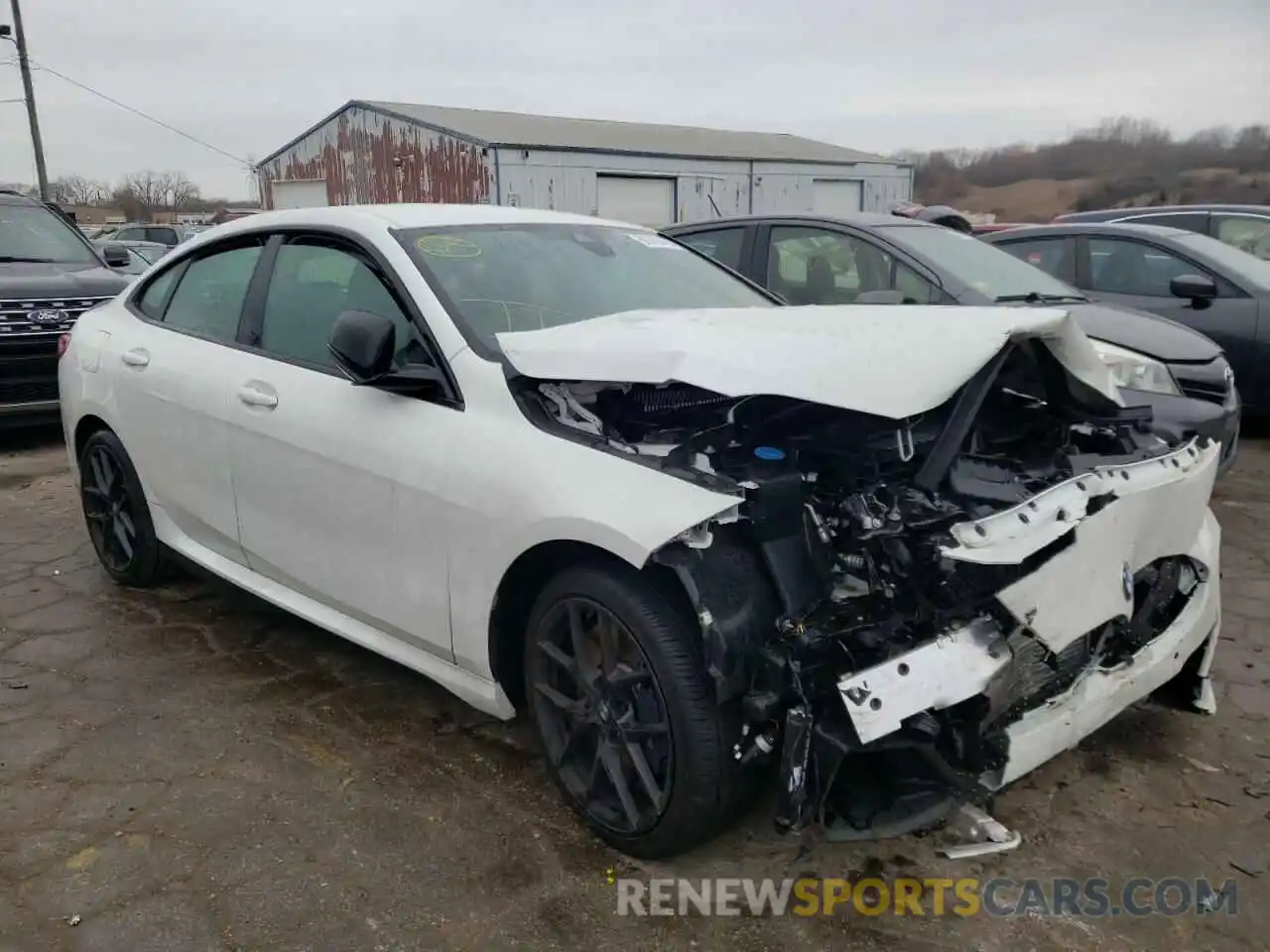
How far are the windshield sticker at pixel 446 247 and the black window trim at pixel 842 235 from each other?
9.15 ft

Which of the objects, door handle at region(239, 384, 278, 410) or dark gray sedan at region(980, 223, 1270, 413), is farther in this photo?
dark gray sedan at region(980, 223, 1270, 413)

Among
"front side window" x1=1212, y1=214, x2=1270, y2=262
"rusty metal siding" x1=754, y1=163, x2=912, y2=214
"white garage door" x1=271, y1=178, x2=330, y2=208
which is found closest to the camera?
"front side window" x1=1212, y1=214, x2=1270, y2=262

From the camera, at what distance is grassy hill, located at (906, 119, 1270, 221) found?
17.7m

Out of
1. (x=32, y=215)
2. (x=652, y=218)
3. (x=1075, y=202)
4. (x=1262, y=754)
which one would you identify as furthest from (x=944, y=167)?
(x=1262, y=754)

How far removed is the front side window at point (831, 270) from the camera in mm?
5301

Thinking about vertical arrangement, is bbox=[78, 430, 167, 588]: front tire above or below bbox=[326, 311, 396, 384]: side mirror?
below

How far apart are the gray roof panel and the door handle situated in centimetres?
1845

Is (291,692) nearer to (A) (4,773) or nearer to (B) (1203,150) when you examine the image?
(A) (4,773)

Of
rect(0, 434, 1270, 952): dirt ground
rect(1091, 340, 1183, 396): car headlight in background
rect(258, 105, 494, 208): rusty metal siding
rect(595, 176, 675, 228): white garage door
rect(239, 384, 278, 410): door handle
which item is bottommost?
rect(0, 434, 1270, 952): dirt ground

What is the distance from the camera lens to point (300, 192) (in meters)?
26.9

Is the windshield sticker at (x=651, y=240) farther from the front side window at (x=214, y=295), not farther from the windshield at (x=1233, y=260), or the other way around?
the windshield at (x=1233, y=260)

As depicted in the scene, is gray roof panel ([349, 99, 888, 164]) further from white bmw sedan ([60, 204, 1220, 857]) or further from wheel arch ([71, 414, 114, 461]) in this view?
white bmw sedan ([60, 204, 1220, 857])

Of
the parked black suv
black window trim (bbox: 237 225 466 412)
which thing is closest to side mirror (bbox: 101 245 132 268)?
the parked black suv

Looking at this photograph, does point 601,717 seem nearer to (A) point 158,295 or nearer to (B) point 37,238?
(A) point 158,295
